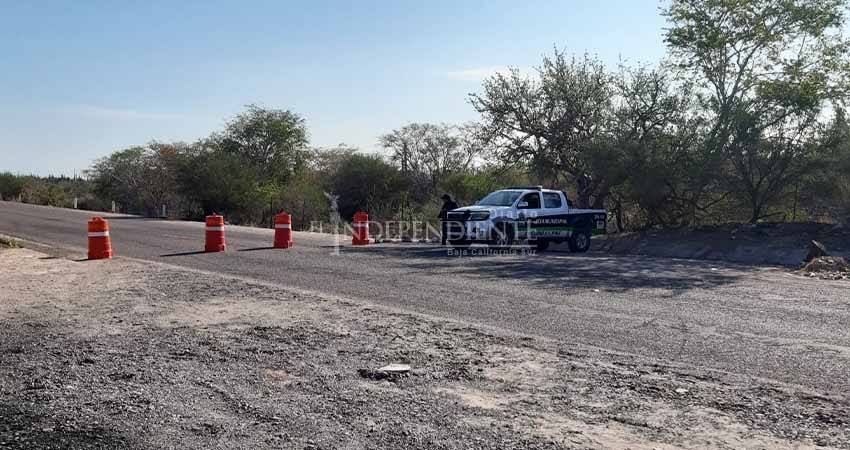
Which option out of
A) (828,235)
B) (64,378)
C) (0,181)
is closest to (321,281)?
(64,378)

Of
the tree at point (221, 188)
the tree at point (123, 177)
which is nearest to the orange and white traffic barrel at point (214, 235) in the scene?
the tree at point (221, 188)

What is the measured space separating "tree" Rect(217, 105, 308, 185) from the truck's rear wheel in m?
42.4

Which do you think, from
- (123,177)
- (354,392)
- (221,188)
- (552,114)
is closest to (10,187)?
(123,177)

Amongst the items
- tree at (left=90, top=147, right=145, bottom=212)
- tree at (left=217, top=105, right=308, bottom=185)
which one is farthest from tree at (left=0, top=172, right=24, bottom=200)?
tree at (left=217, top=105, right=308, bottom=185)

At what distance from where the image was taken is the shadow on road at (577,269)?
12789mm

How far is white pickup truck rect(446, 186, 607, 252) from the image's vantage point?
19.8m

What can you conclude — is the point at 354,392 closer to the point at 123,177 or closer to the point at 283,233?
the point at 283,233

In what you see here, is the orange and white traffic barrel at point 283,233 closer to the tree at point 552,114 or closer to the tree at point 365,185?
the tree at point 552,114

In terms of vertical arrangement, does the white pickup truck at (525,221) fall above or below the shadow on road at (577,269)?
above

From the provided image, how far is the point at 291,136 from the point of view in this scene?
62906 millimetres

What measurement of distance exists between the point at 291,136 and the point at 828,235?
49.4 m

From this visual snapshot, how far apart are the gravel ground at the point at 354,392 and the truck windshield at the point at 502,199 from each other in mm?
11715

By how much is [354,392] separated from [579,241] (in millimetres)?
16394

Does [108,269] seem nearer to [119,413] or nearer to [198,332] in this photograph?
[198,332]
